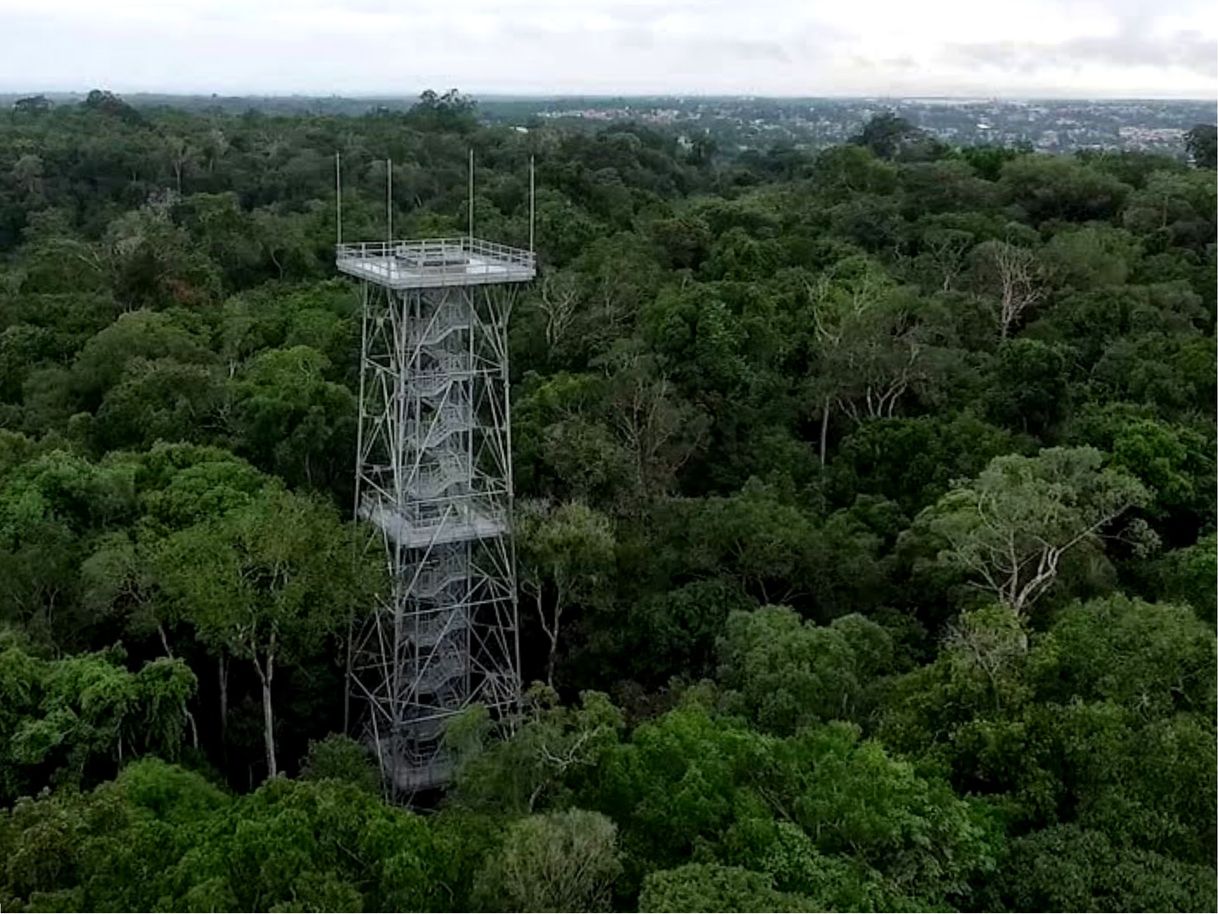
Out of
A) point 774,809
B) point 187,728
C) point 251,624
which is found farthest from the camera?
point 187,728

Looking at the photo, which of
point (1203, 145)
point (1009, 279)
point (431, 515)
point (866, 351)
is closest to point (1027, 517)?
A: point (866, 351)

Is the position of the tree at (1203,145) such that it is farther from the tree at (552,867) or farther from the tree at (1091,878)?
the tree at (552,867)

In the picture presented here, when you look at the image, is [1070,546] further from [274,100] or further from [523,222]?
[274,100]

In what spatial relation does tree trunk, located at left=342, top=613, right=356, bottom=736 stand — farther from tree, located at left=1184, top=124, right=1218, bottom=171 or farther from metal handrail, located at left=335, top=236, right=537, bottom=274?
tree, located at left=1184, top=124, right=1218, bottom=171

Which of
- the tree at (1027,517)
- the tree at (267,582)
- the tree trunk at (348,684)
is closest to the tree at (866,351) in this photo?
the tree at (1027,517)

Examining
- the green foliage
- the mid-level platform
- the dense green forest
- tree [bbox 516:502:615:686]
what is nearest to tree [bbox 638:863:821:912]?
the dense green forest

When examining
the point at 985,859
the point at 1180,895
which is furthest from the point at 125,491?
the point at 1180,895
